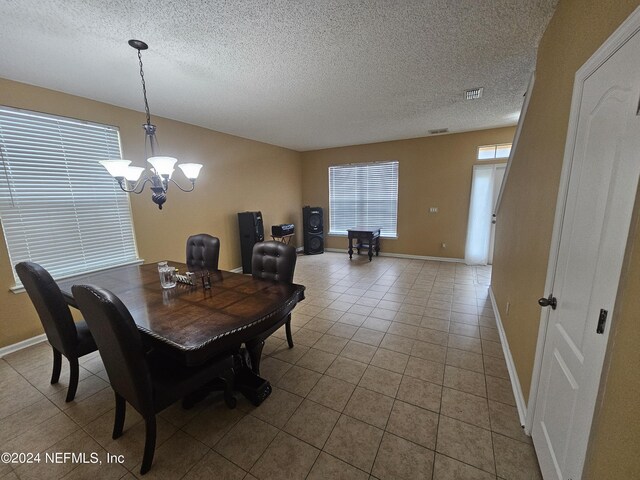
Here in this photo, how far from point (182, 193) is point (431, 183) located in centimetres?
465

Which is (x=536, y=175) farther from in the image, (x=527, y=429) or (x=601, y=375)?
(x=527, y=429)

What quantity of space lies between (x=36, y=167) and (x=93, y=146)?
56 cm

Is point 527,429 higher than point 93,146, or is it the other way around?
point 93,146

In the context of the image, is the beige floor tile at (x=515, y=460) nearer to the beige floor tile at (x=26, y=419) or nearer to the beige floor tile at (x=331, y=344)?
the beige floor tile at (x=331, y=344)

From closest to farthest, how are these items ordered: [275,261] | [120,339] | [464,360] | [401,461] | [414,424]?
[120,339]
[401,461]
[414,424]
[464,360]
[275,261]

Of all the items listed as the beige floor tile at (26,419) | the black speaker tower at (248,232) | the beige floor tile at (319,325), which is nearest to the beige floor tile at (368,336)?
the beige floor tile at (319,325)

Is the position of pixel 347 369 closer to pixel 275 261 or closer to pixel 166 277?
pixel 275 261

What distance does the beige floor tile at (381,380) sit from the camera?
192cm

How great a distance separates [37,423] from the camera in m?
1.69

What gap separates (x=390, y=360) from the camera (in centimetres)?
226

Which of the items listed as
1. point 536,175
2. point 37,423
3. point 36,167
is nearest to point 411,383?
point 536,175

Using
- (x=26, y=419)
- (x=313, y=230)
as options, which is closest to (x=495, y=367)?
(x=26, y=419)

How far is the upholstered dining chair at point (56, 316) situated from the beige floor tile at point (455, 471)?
239 centimetres

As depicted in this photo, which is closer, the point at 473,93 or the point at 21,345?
the point at 21,345
